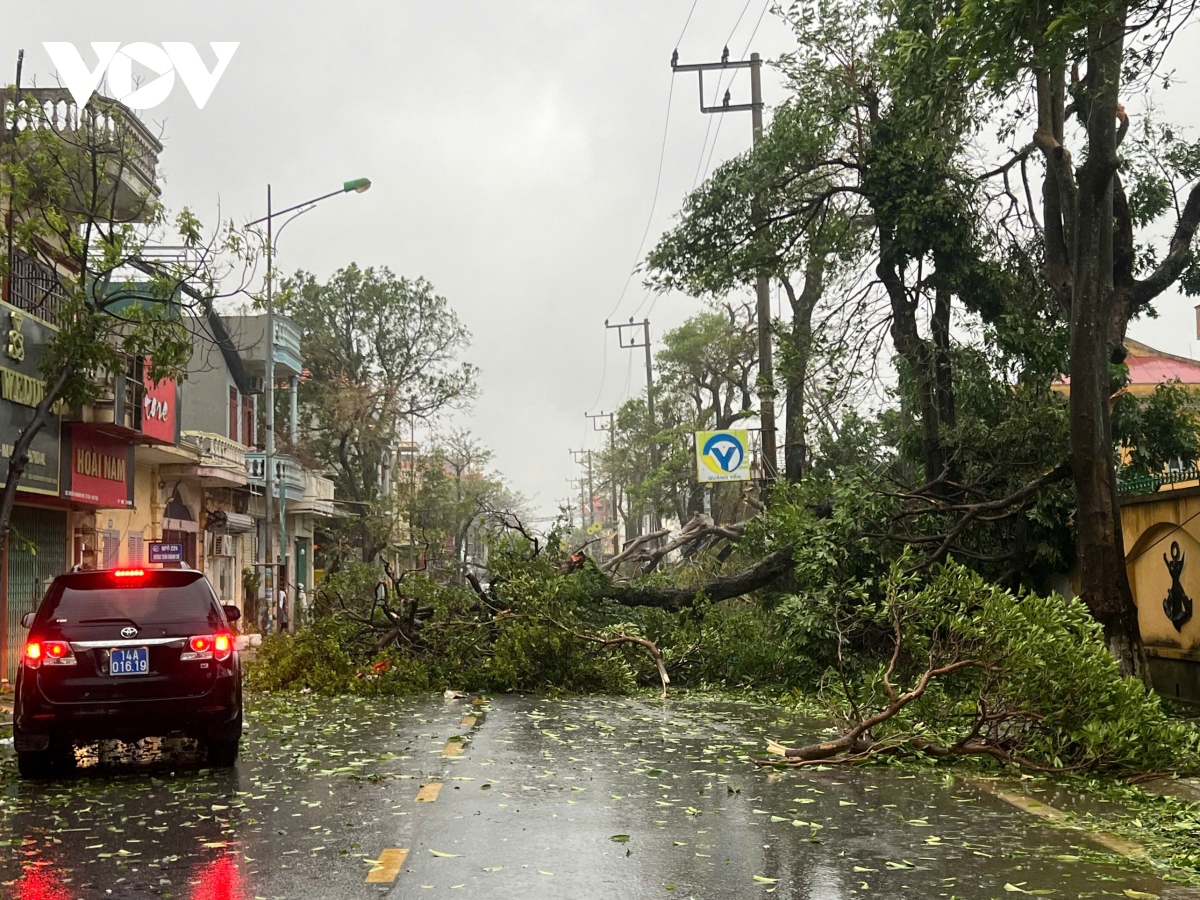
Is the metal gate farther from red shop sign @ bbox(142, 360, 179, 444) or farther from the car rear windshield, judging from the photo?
the car rear windshield

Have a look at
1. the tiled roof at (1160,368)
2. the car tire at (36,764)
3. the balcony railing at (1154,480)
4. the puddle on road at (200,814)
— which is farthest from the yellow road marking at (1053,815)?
the tiled roof at (1160,368)

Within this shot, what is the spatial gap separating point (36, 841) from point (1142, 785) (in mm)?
7703

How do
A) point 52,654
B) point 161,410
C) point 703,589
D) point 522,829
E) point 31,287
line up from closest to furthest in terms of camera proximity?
point 522,829 → point 52,654 → point 703,589 → point 31,287 → point 161,410

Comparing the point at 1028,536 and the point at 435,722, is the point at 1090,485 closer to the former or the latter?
the point at 1028,536

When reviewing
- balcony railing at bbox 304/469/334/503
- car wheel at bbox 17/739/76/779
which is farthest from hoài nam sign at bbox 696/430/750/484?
balcony railing at bbox 304/469/334/503

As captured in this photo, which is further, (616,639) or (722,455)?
(722,455)

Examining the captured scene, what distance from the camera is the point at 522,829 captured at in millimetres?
7895

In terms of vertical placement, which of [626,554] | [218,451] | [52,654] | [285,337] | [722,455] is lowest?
[52,654]

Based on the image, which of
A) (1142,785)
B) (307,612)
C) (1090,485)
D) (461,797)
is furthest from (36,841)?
(307,612)

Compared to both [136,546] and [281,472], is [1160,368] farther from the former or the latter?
[136,546]

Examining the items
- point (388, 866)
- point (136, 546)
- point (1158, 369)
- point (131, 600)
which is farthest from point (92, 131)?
point (1158, 369)

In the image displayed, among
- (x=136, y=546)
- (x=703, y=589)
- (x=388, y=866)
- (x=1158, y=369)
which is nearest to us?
(x=388, y=866)

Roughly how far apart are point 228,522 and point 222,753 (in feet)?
93.1

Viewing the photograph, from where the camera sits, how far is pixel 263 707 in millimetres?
16391
